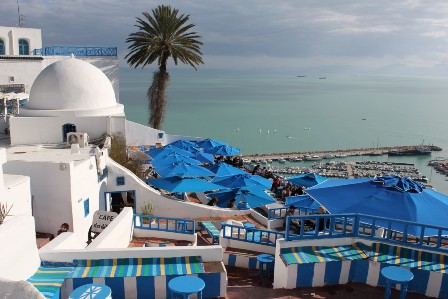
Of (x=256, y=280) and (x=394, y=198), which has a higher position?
(x=394, y=198)

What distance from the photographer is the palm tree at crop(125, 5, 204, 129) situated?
102 feet

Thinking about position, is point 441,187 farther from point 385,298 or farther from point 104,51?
point 385,298

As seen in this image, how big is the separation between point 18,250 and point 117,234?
3.92m

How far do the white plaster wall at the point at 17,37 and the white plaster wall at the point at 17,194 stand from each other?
28.3 metres

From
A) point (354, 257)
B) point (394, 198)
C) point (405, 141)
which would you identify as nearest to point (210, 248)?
point (354, 257)

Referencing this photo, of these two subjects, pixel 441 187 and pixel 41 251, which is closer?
pixel 41 251

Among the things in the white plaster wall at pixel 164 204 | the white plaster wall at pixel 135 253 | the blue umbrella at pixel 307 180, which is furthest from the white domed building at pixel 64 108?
the white plaster wall at pixel 135 253

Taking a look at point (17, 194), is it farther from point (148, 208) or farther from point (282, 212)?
point (282, 212)

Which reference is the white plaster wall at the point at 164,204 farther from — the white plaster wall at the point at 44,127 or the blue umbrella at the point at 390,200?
the blue umbrella at the point at 390,200

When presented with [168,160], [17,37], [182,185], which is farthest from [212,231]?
[17,37]

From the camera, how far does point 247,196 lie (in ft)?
55.5

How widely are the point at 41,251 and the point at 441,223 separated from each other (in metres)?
8.46

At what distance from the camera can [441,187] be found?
57.1 m

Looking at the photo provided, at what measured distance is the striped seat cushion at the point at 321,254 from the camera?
822cm
